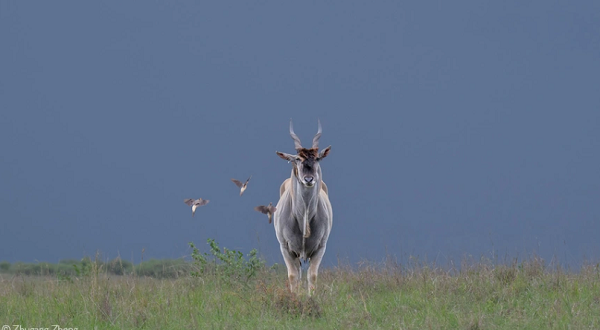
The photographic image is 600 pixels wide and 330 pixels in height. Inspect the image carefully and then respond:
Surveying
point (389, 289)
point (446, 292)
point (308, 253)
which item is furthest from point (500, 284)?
point (308, 253)

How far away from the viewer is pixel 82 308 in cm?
942

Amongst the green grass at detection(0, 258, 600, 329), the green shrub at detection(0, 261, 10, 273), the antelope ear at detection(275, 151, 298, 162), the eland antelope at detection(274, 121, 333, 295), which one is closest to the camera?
the green grass at detection(0, 258, 600, 329)

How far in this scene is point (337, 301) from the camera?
394 inches

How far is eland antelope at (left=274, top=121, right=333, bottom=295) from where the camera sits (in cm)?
1098

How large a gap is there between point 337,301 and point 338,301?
0.09 feet

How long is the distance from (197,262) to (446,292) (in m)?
4.56

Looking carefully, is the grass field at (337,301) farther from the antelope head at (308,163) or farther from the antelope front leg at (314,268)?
the antelope head at (308,163)

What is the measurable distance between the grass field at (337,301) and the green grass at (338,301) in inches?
0.6

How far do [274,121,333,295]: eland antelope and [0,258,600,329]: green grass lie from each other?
63cm

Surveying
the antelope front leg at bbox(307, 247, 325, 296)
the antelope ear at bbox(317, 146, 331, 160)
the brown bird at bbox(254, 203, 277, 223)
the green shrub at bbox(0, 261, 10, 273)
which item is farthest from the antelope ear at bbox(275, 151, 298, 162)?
the green shrub at bbox(0, 261, 10, 273)

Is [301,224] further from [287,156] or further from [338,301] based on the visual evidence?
[338,301]

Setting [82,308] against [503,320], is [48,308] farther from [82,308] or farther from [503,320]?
[503,320]

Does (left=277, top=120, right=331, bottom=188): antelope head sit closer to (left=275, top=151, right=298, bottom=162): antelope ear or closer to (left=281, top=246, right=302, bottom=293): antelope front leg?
(left=275, top=151, right=298, bottom=162): antelope ear

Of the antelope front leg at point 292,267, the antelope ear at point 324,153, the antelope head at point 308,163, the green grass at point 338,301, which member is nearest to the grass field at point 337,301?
the green grass at point 338,301
